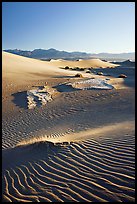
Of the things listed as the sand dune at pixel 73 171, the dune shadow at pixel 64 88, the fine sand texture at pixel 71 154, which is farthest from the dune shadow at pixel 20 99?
the sand dune at pixel 73 171

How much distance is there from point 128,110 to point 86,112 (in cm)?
174

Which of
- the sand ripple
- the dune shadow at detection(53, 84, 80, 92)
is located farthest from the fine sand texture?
the dune shadow at detection(53, 84, 80, 92)

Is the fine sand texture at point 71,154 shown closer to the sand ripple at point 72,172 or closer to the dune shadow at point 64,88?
the sand ripple at point 72,172

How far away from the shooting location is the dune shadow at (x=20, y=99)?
517 inches

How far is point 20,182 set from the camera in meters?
5.69

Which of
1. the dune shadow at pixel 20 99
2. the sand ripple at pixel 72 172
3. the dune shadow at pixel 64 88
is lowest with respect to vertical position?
the sand ripple at pixel 72 172

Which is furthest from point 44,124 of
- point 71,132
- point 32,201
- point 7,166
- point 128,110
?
point 32,201

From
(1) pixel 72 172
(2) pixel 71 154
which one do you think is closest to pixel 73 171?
(1) pixel 72 172

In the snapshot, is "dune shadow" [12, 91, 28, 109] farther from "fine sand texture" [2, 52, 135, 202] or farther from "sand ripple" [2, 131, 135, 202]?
"sand ripple" [2, 131, 135, 202]

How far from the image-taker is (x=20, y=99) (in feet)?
46.6

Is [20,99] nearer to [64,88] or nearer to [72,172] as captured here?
[64,88]

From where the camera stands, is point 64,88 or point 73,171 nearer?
point 73,171

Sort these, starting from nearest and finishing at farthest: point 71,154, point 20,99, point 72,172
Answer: point 72,172 < point 71,154 < point 20,99

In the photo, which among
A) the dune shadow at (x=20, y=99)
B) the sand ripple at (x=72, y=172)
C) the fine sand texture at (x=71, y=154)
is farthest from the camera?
the dune shadow at (x=20, y=99)
